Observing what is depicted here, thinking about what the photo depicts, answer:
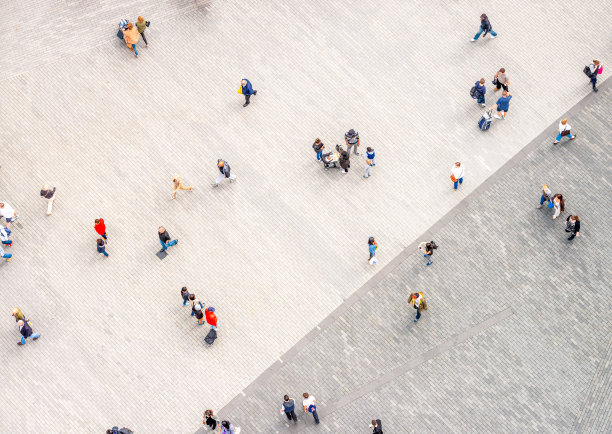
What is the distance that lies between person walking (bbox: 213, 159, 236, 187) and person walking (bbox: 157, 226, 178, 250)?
234 centimetres

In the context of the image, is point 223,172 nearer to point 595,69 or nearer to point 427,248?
point 427,248

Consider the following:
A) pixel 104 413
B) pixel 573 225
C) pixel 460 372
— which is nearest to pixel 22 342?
pixel 104 413

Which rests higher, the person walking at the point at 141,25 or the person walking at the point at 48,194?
the person walking at the point at 141,25

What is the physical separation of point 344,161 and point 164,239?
6.10 meters

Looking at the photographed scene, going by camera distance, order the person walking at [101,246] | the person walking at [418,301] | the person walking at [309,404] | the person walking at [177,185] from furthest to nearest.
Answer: the person walking at [177,185], the person walking at [101,246], the person walking at [418,301], the person walking at [309,404]

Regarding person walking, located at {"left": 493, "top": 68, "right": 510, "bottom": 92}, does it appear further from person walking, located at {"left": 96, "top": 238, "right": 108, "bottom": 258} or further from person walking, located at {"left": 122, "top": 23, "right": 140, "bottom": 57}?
person walking, located at {"left": 96, "top": 238, "right": 108, "bottom": 258}

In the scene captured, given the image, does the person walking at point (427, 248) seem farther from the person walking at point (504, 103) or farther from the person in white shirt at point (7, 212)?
the person in white shirt at point (7, 212)

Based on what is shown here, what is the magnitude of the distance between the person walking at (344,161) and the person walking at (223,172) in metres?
3.41

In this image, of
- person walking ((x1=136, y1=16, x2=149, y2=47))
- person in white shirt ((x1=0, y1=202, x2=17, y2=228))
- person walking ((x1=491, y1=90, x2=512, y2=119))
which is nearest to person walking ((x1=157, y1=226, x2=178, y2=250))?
person in white shirt ((x1=0, y1=202, x2=17, y2=228))

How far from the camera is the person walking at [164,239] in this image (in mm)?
26859

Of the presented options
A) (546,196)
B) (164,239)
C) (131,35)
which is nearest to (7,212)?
(164,239)

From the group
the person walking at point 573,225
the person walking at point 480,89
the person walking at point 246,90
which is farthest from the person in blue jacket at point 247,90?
the person walking at point 573,225

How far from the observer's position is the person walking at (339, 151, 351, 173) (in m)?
28.3

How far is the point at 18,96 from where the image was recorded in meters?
29.9
